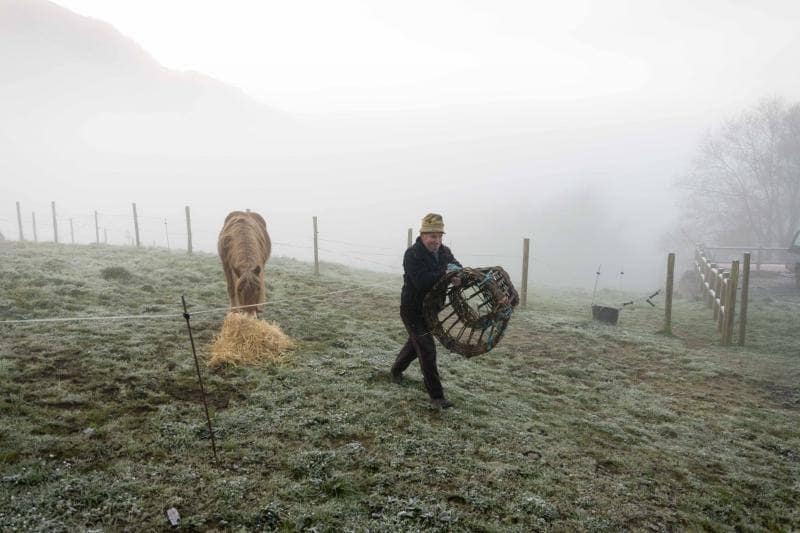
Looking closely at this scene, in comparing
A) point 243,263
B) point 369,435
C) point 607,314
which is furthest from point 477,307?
point 607,314

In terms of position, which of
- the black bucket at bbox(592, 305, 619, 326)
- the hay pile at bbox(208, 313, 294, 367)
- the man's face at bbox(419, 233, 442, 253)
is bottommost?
the black bucket at bbox(592, 305, 619, 326)

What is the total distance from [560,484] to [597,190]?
86307 mm

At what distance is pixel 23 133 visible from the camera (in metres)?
124

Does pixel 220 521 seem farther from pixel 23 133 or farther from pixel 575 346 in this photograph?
pixel 23 133

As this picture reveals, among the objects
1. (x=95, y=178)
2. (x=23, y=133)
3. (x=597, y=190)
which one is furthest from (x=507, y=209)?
(x=23, y=133)

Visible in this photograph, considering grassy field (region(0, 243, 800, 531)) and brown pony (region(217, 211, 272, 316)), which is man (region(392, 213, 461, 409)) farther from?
brown pony (region(217, 211, 272, 316))

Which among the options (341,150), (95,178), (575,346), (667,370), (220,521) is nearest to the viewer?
(220,521)

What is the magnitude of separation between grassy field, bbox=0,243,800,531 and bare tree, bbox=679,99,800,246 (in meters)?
22.7

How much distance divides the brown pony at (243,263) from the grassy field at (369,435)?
0.92m

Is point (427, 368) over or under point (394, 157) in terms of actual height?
under

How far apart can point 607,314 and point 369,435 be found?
26.4 ft

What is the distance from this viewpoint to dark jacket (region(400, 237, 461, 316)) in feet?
15.1

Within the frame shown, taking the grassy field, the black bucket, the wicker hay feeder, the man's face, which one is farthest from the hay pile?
the black bucket

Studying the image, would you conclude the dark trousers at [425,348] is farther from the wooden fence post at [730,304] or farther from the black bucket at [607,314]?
the wooden fence post at [730,304]
